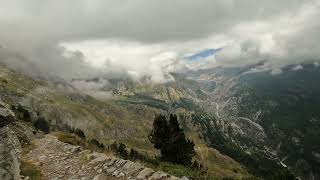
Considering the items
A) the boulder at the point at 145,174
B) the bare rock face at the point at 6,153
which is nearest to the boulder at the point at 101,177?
the boulder at the point at 145,174

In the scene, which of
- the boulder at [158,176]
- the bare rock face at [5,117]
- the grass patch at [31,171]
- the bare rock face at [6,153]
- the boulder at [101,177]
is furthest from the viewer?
the grass patch at [31,171]

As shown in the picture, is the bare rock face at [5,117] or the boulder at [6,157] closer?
the boulder at [6,157]

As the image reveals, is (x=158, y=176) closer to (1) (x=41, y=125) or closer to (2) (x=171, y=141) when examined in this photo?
(2) (x=171, y=141)

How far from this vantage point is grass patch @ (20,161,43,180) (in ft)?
82.6

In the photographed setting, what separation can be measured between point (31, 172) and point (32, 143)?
1298cm

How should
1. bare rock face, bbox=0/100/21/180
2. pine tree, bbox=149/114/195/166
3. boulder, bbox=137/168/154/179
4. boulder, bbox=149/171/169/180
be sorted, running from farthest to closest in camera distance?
pine tree, bbox=149/114/195/166
boulder, bbox=137/168/154/179
boulder, bbox=149/171/169/180
bare rock face, bbox=0/100/21/180

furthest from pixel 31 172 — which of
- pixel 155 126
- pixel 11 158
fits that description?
pixel 155 126

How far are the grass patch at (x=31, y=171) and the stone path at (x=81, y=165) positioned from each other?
0.33 meters

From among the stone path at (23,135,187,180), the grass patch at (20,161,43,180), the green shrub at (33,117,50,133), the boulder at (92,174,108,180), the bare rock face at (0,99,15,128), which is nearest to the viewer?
the bare rock face at (0,99,15,128)

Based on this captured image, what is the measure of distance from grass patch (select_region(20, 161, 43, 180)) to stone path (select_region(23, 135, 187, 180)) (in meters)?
0.33

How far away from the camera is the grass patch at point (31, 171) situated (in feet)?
82.6

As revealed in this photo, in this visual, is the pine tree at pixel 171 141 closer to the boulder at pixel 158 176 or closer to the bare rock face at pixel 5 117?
the boulder at pixel 158 176

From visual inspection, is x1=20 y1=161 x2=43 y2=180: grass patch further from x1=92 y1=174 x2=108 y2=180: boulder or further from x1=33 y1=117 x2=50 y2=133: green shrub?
x1=33 y1=117 x2=50 y2=133: green shrub

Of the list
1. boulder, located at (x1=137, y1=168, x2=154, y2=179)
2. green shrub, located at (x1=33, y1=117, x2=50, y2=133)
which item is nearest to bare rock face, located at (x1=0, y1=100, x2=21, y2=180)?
boulder, located at (x1=137, y1=168, x2=154, y2=179)
